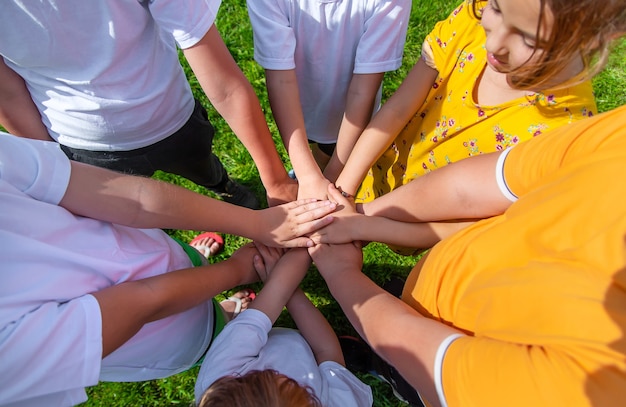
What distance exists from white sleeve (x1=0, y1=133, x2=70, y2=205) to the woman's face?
116 cm

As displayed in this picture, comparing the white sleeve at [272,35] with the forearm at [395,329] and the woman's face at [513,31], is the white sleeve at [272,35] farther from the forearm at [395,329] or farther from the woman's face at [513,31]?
the forearm at [395,329]

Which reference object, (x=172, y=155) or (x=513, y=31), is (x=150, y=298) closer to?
(x=172, y=155)

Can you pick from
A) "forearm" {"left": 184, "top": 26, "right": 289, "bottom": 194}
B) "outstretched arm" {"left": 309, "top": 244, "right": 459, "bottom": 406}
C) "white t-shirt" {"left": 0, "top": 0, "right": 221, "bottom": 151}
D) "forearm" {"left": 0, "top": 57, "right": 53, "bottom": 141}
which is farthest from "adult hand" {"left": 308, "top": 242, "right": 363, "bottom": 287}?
"forearm" {"left": 0, "top": 57, "right": 53, "bottom": 141}

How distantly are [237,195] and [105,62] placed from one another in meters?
1.20

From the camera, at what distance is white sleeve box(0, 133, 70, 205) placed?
941 millimetres

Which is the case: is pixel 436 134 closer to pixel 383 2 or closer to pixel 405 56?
pixel 383 2

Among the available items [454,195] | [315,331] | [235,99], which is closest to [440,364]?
[454,195]

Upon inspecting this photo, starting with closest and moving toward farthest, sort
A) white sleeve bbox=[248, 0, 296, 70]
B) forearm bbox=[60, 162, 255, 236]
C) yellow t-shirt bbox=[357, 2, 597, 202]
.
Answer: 1. forearm bbox=[60, 162, 255, 236]
2. yellow t-shirt bbox=[357, 2, 597, 202]
3. white sleeve bbox=[248, 0, 296, 70]

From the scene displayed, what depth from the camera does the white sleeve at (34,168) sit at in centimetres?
94

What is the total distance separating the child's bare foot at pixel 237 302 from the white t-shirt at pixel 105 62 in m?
0.98

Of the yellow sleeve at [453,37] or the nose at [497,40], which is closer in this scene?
the nose at [497,40]

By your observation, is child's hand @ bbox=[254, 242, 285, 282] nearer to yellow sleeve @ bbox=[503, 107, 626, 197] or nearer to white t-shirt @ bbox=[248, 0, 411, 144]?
white t-shirt @ bbox=[248, 0, 411, 144]

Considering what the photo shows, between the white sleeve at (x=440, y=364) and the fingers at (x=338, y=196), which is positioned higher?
the fingers at (x=338, y=196)

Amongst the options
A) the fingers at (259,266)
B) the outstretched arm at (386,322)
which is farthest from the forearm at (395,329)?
the fingers at (259,266)
